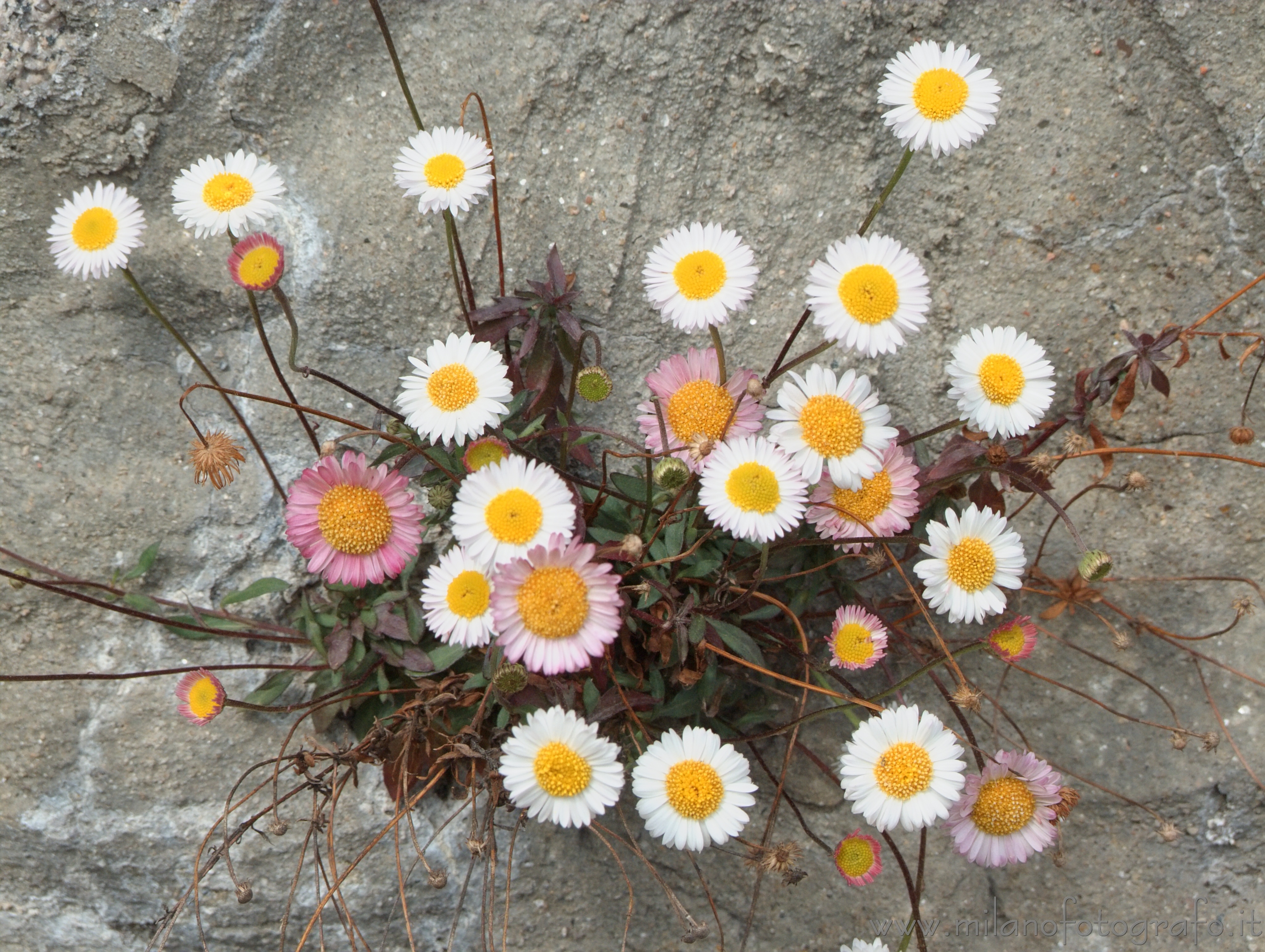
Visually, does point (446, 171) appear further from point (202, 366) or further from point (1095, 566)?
point (1095, 566)

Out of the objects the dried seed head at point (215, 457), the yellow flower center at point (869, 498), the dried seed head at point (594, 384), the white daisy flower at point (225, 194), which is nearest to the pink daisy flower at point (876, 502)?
the yellow flower center at point (869, 498)

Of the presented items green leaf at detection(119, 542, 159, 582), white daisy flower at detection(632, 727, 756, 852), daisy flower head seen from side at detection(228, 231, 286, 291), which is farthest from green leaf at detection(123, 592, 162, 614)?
white daisy flower at detection(632, 727, 756, 852)

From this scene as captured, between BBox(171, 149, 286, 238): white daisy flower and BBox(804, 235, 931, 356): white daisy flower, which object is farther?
BBox(171, 149, 286, 238): white daisy flower

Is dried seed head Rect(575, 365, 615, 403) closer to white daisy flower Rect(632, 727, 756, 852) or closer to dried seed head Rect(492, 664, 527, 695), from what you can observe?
dried seed head Rect(492, 664, 527, 695)

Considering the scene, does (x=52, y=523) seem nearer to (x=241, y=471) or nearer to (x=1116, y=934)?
(x=241, y=471)

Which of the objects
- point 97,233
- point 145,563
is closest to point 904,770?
point 145,563

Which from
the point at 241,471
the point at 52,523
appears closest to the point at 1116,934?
the point at 241,471
